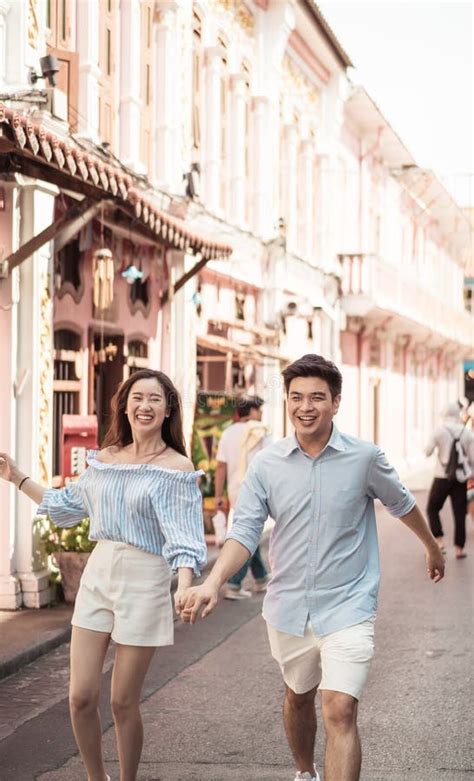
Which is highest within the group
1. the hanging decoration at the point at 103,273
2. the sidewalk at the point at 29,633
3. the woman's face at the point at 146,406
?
the hanging decoration at the point at 103,273

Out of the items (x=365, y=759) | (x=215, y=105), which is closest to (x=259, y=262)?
(x=215, y=105)

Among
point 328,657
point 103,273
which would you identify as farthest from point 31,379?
point 328,657

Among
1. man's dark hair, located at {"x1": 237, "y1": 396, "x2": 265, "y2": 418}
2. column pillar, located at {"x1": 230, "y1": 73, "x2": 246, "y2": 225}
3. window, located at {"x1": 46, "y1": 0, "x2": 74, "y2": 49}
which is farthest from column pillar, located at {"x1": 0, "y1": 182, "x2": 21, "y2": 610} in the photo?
column pillar, located at {"x1": 230, "y1": 73, "x2": 246, "y2": 225}

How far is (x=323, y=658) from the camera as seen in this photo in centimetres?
512

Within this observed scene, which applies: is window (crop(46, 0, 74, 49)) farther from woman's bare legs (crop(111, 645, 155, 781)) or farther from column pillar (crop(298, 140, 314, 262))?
column pillar (crop(298, 140, 314, 262))

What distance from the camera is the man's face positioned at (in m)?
5.27

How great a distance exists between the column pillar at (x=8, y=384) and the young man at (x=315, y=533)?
613cm

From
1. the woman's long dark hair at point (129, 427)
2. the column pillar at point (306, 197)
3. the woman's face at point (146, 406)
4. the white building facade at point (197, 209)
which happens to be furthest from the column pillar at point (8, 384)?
the column pillar at point (306, 197)

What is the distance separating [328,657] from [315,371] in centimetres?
106

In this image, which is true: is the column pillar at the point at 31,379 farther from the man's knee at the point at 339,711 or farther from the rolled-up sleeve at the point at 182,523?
the man's knee at the point at 339,711

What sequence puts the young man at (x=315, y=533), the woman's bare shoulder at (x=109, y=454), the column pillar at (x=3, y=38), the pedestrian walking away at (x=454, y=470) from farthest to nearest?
the pedestrian walking away at (x=454, y=470), the column pillar at (x=3, y=38), the woman's bare shoulder at (x=109, y=454), the young man at (x=315, y=533)

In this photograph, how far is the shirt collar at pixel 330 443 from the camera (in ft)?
17.2

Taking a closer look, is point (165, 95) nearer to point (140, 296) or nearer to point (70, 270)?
point (140, 296)

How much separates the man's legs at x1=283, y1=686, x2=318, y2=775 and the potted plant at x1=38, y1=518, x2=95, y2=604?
5806mm
